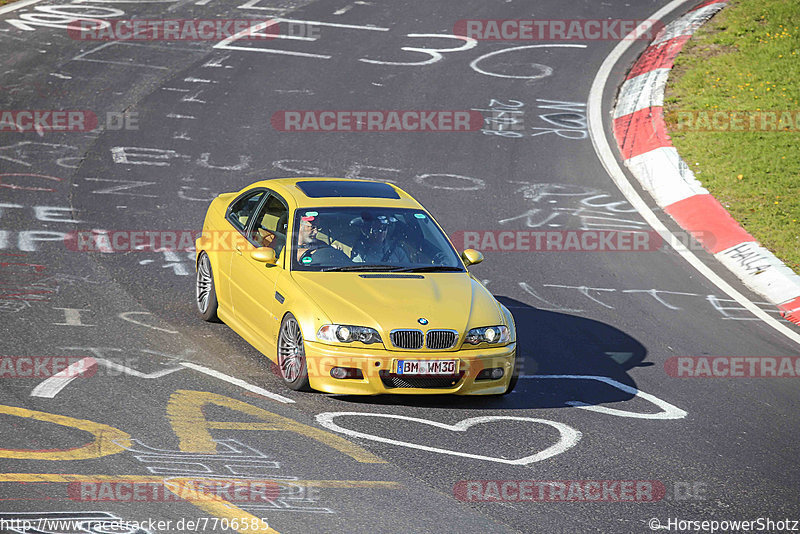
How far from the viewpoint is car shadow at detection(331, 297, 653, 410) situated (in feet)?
27.1

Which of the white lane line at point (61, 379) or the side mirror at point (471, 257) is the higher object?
the side mirror at point (471, 257)

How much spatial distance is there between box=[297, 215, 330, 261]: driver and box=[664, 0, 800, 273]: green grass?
5991 mm

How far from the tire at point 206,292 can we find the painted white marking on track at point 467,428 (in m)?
2.57

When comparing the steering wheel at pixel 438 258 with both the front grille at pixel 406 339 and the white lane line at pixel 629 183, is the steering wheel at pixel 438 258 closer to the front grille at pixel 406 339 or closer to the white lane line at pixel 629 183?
the front grille at pixel 406 339

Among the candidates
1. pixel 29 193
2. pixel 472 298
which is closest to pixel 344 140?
pixel 29 193

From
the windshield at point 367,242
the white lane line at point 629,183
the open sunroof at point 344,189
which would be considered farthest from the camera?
the white lane line at point 629,183

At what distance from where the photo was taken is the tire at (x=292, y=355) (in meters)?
8.09

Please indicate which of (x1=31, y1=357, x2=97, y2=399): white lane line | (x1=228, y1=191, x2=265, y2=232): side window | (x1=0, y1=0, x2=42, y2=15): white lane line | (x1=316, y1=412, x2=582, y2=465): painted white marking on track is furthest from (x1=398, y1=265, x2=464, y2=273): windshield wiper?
(x1=0, y1=0, x2=42, y2=15): white lane line

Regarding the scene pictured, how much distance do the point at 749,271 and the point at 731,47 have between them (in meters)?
7.81

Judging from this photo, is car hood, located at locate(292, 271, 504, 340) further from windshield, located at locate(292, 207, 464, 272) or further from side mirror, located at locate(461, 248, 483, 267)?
side mirror, located at locate(461, 248, 483, 267)

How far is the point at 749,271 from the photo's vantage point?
1195 centimetres

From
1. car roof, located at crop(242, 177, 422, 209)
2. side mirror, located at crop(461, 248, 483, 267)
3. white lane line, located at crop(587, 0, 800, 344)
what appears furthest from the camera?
white lane line, located at crop(587, 0, 800, 344)

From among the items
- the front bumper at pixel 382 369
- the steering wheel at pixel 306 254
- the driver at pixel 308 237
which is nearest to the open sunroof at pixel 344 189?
the driver at pixel 308 237

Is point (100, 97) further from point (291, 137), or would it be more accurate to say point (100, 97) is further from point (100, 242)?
point (100, 242)
